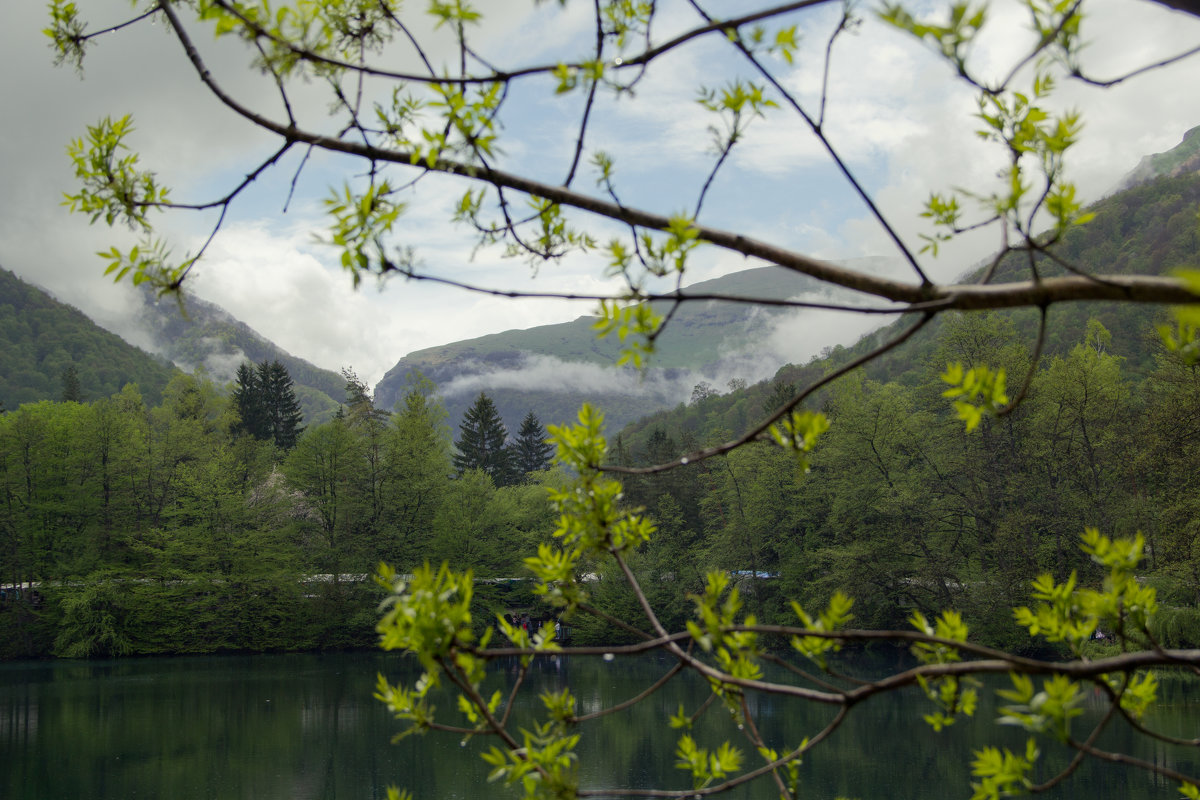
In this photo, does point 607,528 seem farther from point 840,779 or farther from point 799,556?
point 799,556

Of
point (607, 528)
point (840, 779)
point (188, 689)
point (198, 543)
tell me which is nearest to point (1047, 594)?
point (607, 528)

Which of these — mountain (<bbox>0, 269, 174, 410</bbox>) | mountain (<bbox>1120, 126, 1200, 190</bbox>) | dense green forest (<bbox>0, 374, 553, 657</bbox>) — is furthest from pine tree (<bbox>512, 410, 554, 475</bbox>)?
mountain (<bbox>1120, 126, 1200, 190</bbox>)

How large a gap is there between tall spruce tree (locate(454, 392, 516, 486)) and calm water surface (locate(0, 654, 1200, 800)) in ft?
74.0

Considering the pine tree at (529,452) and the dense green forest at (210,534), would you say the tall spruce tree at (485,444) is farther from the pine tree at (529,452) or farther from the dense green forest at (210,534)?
the dense green forest at (210,534)

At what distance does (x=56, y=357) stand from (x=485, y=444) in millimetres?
59618

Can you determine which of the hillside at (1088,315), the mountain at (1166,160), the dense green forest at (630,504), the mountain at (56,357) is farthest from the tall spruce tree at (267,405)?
the mountain at (1166,160)

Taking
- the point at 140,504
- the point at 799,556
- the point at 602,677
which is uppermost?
the point at 140,504

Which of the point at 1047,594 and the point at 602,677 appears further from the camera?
the point at 602,677

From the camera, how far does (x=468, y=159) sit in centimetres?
134

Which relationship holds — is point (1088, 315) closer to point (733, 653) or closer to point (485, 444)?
point (485, 444)

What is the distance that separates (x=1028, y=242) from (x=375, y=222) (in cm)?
90

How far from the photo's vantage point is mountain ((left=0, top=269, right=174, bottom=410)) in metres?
A: 76.4

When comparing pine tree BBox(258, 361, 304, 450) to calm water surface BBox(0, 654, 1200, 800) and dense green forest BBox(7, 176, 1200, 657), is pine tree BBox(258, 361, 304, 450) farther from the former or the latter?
calm water surface BBox(0, 654, 1200, 800)

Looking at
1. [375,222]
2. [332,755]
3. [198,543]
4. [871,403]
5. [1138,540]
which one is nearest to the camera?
[375,222]
